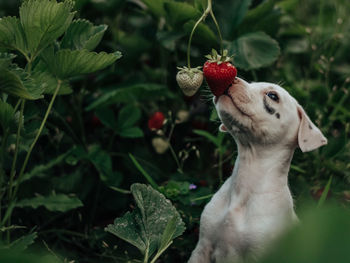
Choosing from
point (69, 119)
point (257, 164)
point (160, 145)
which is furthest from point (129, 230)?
point (69, 119)

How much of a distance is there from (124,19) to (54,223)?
1240mm

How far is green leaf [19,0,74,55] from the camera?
50.2 inches

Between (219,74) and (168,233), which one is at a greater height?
(219,74)

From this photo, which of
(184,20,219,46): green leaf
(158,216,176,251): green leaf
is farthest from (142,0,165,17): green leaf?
(158,216,176,251): green leaf

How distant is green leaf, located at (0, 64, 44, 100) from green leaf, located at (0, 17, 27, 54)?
6 centimetres

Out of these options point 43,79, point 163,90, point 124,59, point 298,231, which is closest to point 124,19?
point 124,59

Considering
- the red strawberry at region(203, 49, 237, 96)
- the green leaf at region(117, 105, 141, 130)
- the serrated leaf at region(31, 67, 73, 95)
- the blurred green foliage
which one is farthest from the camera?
the green leaf at region(117, 105, 141, 130)

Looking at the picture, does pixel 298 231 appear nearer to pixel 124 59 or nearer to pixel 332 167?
pixel 332 167

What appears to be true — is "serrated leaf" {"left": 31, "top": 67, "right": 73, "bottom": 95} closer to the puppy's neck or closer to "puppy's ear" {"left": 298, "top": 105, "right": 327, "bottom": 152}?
the puppy's neck

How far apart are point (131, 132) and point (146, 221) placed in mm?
700

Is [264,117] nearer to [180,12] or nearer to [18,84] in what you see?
[18,84]

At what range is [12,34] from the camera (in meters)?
1.30

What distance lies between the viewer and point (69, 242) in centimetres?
189

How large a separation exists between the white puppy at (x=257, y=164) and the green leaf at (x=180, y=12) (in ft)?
2.62
